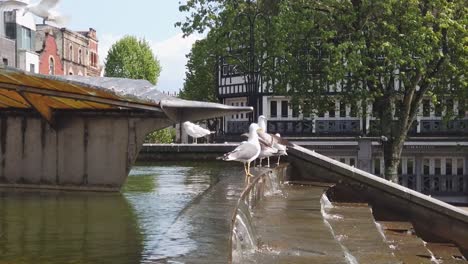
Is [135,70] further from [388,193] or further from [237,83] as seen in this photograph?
[388,193]

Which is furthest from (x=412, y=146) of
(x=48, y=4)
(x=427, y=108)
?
(x=48, y=4)

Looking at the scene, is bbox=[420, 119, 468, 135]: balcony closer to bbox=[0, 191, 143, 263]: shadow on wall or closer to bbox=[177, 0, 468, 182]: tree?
bbox=[177, 0, 468, 182]: tree

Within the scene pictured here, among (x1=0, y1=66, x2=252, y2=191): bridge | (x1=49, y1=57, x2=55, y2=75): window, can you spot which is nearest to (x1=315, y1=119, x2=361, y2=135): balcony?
(x1=0, y1=66, x2=252, y2=191): bridge

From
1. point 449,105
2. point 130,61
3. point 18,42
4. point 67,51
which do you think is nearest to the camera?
point 449,105

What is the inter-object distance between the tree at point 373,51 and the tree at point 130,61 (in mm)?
55589

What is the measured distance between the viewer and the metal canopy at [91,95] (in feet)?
32.4

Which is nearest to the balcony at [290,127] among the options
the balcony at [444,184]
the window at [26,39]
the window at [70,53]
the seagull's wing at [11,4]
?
the balcony at [444,184]

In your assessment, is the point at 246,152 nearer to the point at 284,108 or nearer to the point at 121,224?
the point at 121,224

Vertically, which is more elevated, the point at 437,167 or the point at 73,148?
the point at 73,148

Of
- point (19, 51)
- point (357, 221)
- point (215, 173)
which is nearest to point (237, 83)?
point (19, 51)

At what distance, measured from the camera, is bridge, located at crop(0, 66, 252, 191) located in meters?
12.3

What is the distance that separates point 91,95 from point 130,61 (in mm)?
74202

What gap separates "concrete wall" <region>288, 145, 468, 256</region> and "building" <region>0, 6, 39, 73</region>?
37101 mm

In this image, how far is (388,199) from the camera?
16.2 m
